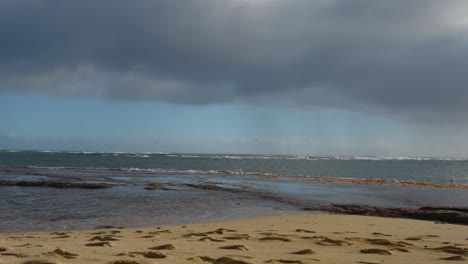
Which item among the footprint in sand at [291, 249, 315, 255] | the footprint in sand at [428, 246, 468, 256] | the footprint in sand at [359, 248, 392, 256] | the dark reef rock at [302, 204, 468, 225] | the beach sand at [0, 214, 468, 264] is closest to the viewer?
the beach sand at [0, 214, 468, 264]

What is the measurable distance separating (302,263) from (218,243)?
8.34 ft

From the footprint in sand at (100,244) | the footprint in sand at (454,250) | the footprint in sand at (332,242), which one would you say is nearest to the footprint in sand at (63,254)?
the footprint in sand at (100,244)

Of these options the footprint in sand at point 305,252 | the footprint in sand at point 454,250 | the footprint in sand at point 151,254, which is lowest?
the footprint in sand at point 454,250

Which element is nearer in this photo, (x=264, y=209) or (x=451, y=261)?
(x=451, y=261)

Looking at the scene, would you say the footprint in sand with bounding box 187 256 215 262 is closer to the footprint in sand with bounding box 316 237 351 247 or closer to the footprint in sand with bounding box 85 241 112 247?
the footprint in sand with bounding box 85 241 112 247

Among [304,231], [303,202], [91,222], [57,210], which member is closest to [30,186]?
[57,210]

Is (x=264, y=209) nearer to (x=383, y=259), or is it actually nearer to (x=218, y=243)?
(x=218, y=243)

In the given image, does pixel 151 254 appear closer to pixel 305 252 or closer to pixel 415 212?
pixel 305 252

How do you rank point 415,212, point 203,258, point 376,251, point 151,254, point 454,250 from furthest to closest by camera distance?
point 415,212 < point 454,250 < point 376,251 < point 151,254 < point 203,258

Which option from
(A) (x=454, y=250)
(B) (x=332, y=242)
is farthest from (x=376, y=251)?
(A) (x=454, y=250)

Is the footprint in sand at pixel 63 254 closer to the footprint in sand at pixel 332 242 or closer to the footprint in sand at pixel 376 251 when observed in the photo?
the footprint in sand at pixel 332 242

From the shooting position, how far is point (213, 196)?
23.5m

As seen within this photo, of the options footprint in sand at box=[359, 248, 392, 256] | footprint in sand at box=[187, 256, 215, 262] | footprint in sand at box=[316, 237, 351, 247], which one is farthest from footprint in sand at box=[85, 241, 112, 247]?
footprint in sand at box=[359, 248, 392, 256]

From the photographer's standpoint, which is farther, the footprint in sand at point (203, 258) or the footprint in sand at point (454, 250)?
the footprint in sand at point (454, 250)
